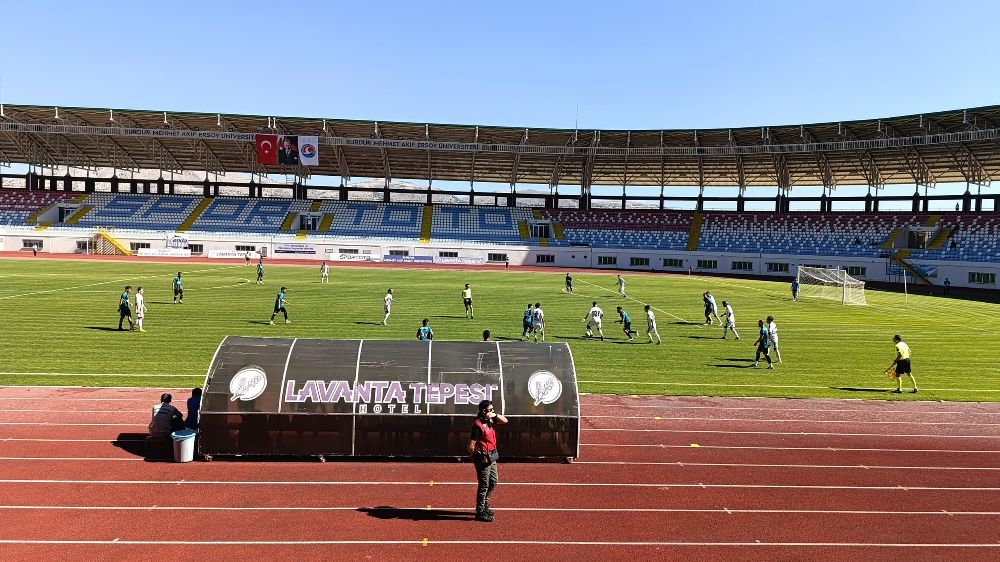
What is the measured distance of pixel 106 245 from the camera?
6725 cm

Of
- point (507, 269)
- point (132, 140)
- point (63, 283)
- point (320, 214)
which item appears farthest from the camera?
point (320, 214)

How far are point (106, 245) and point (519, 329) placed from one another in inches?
2353

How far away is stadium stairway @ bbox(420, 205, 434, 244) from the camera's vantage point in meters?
73.1

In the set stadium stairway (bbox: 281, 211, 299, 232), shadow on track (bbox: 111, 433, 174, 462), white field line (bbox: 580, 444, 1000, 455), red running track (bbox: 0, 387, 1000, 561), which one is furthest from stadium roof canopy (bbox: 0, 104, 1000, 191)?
shadow on track (bbox: 111, 433, 174, 462)

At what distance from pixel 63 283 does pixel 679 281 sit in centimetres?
4515

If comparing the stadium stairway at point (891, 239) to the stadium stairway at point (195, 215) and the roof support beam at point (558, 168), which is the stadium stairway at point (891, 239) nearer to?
the roof support beam at point (558, 168)

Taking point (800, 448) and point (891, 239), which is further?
point (891, 239)

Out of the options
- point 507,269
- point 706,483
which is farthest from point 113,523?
point 507,269

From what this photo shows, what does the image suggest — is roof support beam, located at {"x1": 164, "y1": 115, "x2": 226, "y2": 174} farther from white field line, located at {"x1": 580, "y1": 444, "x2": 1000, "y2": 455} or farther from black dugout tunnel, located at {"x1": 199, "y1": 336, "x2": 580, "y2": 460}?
white field line, located at {"x1": 580, "y1": 444, "x2": 1000, "y2": 455}

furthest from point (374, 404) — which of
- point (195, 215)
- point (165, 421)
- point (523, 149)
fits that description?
point (195, 215)

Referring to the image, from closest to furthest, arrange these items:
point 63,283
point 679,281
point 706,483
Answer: point 706,483, point 63,283, point 679,281

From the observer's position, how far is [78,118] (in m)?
67.7

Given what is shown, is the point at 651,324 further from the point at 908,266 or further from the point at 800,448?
the point at 908,266

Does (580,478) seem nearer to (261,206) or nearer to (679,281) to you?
(679,281)
